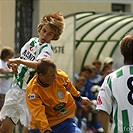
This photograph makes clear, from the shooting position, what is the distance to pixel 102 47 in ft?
46.2

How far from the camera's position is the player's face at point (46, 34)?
20.0 feet

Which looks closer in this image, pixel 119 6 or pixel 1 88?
pixel 1 88

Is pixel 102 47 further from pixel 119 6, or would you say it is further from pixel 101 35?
pixel 119 6

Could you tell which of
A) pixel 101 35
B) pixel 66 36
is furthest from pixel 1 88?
pixel 101 35

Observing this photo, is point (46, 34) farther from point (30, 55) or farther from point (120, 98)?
point (120, 98)

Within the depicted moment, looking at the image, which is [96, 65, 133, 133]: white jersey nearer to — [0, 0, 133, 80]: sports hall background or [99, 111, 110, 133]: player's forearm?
[99, 111, 110, 133]: player's forearm

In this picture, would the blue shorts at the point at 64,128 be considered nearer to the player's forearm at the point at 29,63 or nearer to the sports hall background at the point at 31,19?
the player's forearm at the point at 29,63

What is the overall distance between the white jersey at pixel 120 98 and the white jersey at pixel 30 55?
149 centimetres

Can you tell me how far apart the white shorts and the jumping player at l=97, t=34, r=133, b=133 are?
184cm

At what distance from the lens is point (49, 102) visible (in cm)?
560

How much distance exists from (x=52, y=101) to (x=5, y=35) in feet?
30.2

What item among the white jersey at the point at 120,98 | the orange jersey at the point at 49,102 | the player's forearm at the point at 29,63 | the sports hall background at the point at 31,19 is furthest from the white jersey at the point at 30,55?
the sports hall background at the point at 31,19

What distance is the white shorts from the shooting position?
6.39 metres

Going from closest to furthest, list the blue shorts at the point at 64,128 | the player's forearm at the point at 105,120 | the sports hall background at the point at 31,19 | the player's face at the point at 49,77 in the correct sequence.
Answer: the player's forearm at the point at 105,120, the player's face at the point at 49,77, the blue shorts at the point at 64,128, the sports hall background at the point at 31,19
